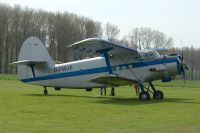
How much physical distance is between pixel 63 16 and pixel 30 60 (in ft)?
256

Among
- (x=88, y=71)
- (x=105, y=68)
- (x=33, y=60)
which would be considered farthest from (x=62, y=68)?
(x=105, y=68)

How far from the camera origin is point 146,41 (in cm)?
11412

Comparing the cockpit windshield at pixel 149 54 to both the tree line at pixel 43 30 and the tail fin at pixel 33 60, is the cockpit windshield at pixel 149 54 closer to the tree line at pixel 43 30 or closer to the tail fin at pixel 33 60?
the tail fin at pixel 33 60

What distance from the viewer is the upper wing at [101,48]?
64.7 feet

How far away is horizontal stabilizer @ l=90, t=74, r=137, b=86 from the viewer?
20625mm

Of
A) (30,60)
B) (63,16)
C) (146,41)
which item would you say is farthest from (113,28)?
(30,60)

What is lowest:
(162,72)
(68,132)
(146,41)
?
(68,132)

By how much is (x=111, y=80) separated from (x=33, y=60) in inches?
249

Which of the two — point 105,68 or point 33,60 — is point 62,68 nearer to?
point 33,60

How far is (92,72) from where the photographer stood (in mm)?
23594

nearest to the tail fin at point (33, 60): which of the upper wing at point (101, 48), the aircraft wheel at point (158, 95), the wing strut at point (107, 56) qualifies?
the wing strut at point (107, 56)

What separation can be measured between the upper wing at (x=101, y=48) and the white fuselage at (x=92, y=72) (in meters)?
0.65

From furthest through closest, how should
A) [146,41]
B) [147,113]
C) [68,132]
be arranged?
[146,41], [147,113], [68,132]

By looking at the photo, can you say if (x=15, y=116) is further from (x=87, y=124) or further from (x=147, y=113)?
(x=147, y=113)
